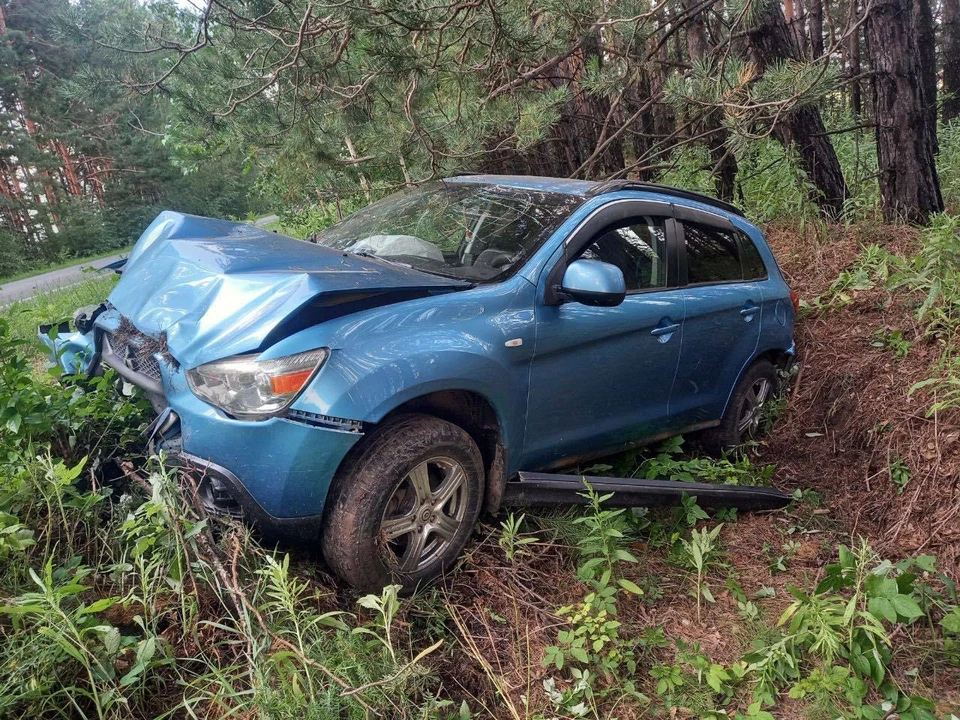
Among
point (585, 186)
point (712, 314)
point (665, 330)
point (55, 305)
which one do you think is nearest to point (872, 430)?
point (712, 314)

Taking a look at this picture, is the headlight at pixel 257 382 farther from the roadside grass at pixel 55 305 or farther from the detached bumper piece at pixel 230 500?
the roadside grass at pixel 55 305

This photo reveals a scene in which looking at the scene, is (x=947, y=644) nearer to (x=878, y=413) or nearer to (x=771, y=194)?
(x=878, y=413)

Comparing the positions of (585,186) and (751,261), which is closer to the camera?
(585,186)

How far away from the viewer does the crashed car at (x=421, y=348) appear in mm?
2504

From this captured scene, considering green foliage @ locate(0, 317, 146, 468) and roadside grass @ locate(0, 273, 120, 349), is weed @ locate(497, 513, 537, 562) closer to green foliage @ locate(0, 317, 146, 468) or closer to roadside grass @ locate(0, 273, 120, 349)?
green foliage @ locate(0, 317, 146, 468)

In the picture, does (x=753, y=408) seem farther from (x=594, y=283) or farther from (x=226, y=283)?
(x=226, y=283)

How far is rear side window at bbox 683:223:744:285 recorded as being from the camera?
404 cm

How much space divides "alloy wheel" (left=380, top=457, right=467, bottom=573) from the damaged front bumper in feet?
1.02

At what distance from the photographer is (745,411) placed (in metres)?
4.66

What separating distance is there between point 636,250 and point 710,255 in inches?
28.9

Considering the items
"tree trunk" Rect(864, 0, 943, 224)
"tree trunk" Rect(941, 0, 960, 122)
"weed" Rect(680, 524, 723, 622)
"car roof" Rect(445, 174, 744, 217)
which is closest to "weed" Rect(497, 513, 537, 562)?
"weed" Rect(680, 524, 723, 622)

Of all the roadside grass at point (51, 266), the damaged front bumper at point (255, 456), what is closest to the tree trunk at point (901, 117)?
the damaged front bumper at point (255, 456)

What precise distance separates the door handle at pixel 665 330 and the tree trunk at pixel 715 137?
231 cm

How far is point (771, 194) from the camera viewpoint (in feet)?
23.0
